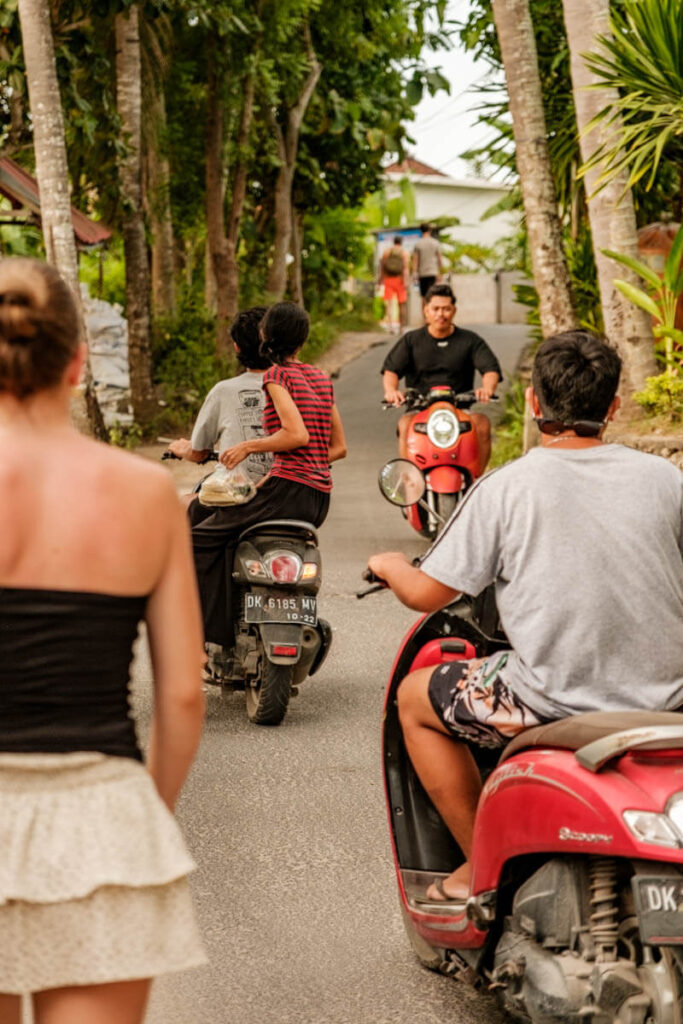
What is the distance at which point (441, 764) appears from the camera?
4.11 metres

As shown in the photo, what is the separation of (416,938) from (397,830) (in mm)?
301

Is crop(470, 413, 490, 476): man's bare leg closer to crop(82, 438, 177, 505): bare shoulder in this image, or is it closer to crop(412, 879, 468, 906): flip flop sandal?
crop(412, 879, 468, 906): flip flop sandal

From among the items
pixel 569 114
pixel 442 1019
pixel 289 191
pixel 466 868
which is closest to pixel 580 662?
pixel 466 868

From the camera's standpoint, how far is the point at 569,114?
629 inches

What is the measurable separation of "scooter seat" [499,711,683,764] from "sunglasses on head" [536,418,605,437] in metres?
0.70

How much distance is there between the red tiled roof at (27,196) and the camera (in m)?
18.5

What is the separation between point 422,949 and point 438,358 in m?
8.19

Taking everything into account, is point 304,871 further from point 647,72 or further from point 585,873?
point 647,72

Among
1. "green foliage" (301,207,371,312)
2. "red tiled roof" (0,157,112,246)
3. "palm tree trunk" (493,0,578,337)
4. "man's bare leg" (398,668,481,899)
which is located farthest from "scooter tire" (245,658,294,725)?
"green foliage" (301,207,371,312)

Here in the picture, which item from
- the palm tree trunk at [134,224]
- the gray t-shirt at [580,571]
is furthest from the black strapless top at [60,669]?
the palm tree trunk at [134,224]

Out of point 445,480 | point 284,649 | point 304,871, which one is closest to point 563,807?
point 304,871

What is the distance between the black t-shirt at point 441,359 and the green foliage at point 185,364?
769cm

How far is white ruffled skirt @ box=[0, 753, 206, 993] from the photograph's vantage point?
2.48 metres

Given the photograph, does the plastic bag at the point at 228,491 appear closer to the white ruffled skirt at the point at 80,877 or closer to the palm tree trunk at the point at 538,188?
the white ruffled skirt at the point at 80,877
